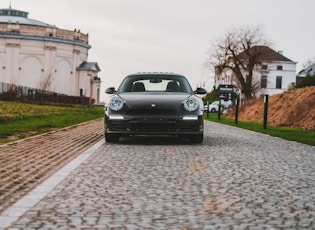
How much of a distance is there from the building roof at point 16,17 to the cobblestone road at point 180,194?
8929 centimetres

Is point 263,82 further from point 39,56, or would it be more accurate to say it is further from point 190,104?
point 190,104

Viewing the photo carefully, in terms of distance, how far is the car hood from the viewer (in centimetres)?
1066

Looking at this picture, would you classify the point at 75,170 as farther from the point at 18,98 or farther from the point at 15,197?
the point at 18,98

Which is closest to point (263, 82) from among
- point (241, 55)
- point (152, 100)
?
point (241, 55)

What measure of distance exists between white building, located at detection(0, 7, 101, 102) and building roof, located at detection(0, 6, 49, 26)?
2.28 metres

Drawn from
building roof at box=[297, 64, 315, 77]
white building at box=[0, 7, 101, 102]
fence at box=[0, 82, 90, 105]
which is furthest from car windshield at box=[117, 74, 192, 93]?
building roof at box=[297, 64, 315, 77]

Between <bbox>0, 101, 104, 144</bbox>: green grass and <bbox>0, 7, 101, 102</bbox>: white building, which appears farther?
<bbox>0, 7, 101, 102</bbox>: white building

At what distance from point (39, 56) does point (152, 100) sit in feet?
257

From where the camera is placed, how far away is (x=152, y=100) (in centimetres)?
1077

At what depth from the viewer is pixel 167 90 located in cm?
1202

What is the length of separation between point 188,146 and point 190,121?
50cm

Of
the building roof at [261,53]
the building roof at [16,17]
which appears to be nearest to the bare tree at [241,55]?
the building roof at [261,53]

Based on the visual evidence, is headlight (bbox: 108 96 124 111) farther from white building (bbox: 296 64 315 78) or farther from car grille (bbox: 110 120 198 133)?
white building (bbox: 296 64 315 78)

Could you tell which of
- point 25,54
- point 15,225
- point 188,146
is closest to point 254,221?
point 15,225
